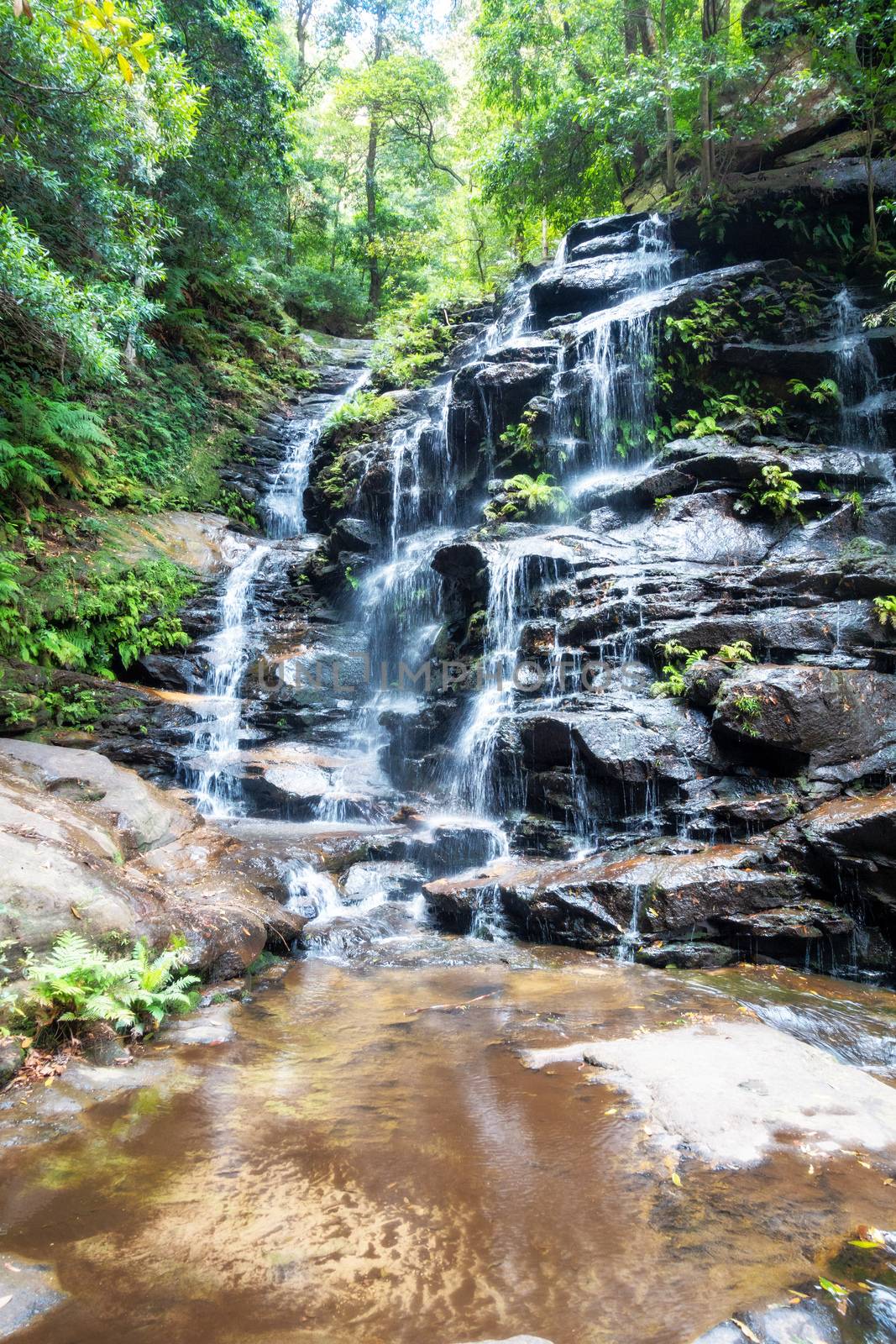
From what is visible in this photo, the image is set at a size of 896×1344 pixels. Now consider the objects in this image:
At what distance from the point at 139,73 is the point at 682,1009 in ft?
41.9

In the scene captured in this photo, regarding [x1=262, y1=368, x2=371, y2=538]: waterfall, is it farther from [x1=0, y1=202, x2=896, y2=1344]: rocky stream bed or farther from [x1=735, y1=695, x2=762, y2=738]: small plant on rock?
[x1=735, y1=695, x2=762, y2=738]: small plant on rock

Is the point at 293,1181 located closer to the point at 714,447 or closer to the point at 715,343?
the point at 714,447

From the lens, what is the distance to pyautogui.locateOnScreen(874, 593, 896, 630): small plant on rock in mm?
7348

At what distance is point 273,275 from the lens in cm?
2145

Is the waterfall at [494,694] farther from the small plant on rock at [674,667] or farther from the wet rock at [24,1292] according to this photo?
the wet rock at [24,1292]

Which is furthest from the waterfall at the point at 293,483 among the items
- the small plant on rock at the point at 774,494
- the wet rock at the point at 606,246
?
the small plant on rock at the point at 774,494

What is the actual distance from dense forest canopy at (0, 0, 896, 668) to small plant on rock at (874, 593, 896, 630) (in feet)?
20.9

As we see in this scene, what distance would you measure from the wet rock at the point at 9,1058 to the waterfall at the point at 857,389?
41.0 feet

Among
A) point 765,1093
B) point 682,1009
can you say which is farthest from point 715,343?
point 765,1093

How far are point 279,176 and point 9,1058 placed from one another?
56.5 feet

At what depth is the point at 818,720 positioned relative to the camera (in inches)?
258

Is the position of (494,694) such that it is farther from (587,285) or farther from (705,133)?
(705,133)

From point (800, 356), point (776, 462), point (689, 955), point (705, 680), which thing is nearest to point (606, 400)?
point (800, 356)

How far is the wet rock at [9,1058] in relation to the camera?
3.17 m
